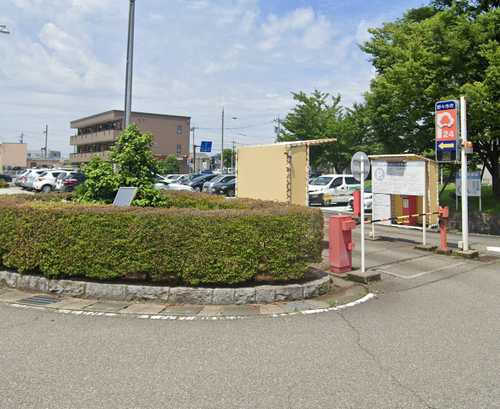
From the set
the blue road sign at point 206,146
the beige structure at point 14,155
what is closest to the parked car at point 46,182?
the blue road sign at point 206,146

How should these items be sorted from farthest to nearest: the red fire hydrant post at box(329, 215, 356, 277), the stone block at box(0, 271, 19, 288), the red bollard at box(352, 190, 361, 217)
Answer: the red bollard at box(352, 190, 361, 217), the red fire hydrant post at box(329, 215, 356, 277), the stone block at box(0, 271, 19, 288)

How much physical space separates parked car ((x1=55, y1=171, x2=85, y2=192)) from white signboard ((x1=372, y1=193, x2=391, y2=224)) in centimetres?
1823

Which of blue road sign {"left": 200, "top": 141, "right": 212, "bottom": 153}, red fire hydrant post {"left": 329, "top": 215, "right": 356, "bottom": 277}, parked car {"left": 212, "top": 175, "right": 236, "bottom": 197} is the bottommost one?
red fire hydrant post {"left": 329, "top": 215, "right": 356, "bottom": 277}

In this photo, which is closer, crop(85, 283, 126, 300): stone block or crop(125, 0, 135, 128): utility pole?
crop(85, 283, 126, 300): stone block

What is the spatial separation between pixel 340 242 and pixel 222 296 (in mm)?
2929

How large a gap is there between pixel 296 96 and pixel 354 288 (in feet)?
116

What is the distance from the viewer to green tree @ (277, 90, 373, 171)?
35.9 metres

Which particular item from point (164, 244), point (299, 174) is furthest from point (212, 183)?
point (164, 244)

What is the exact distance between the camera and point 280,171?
11.4 metres

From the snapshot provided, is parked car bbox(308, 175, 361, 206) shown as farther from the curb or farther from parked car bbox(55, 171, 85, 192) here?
the curb

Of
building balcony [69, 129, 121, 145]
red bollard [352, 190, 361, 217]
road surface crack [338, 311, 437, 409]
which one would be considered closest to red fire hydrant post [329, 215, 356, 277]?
red bollard [352, 190, 361, 217]

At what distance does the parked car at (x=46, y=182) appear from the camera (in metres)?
28.8

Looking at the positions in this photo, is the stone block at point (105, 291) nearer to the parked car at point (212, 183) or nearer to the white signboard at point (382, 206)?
the white signboard at point (382, 206)

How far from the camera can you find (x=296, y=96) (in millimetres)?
40469
